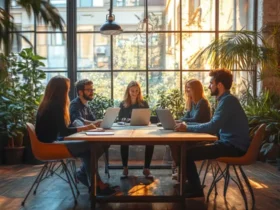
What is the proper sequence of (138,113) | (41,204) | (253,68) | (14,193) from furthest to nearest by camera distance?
(253,68)
(138,113)
(14,193)
(41,204)

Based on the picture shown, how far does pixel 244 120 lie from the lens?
3.21 meters

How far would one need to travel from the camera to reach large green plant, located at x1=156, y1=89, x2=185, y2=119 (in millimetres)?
5859

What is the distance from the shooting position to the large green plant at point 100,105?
5.87 metres

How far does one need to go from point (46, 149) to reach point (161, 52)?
361 cm

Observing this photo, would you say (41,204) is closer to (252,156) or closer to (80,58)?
(252,156)

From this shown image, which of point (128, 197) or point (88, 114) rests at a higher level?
point (88, 114)

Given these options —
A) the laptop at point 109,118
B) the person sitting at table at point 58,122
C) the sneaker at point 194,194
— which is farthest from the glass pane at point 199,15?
the sneaker at point 194,194

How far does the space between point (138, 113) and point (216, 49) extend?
2.06 metres

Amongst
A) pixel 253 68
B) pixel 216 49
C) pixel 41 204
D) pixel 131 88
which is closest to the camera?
pixel 41 204

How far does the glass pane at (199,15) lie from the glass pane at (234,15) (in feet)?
0.55

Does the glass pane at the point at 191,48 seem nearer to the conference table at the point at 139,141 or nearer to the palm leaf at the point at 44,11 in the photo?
the conference table at the point at 139,141

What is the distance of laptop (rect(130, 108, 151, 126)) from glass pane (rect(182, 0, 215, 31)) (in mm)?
2772

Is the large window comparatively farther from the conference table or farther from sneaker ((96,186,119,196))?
the conference table

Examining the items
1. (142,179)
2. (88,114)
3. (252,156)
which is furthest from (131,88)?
(252,156)
